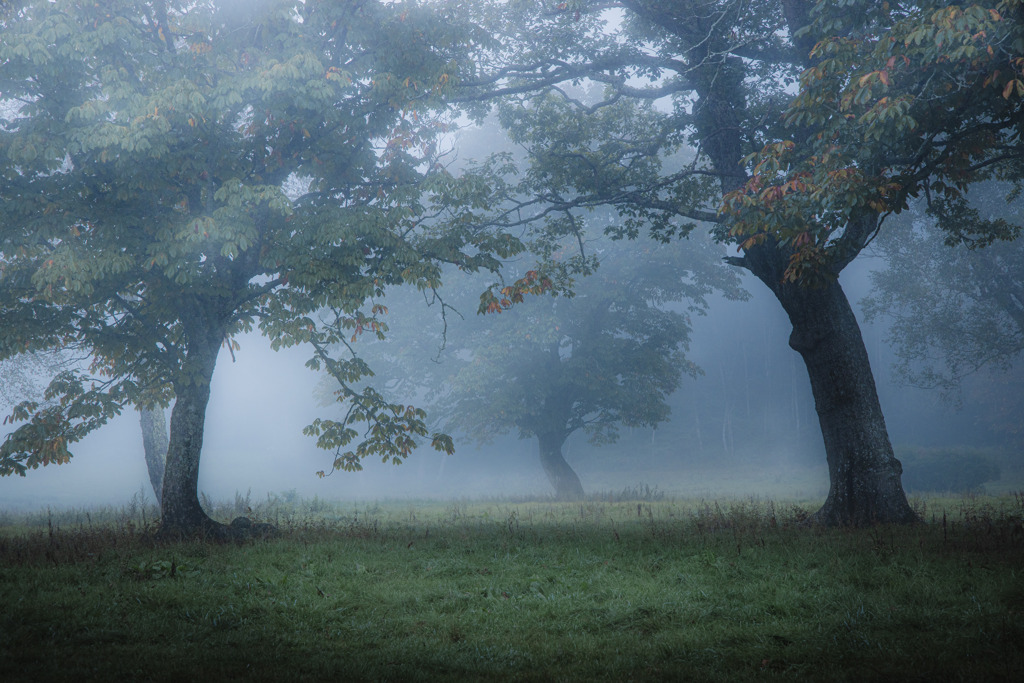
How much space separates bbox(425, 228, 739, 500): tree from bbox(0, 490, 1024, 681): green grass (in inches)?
587

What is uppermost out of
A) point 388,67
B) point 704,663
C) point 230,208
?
point 388,67

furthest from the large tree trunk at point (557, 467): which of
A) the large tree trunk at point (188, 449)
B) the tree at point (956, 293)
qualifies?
the large tree trunk at point (188, 449)

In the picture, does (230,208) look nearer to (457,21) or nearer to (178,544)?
(178,544)

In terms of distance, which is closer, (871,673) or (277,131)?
(871,673)

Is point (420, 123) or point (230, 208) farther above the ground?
point (420, 123)

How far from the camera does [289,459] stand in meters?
61.8

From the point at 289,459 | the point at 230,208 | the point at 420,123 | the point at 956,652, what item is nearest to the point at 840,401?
the point at 956,652

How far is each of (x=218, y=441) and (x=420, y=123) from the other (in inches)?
2580

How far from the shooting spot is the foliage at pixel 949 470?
1227 inches

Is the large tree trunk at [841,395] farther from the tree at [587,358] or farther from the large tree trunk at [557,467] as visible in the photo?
the large tree trunk at [557,467]

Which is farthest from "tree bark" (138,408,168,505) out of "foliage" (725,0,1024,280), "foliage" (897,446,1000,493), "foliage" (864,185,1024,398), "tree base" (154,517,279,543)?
"foliage" (897,446,1000,493)

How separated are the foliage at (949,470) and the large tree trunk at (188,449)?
3173 cm

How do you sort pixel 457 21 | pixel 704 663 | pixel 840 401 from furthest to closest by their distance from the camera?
pixel 457 21 → pixel 840 401 → pixel 704 663

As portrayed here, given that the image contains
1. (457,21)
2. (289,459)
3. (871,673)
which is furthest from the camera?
(289,459)
